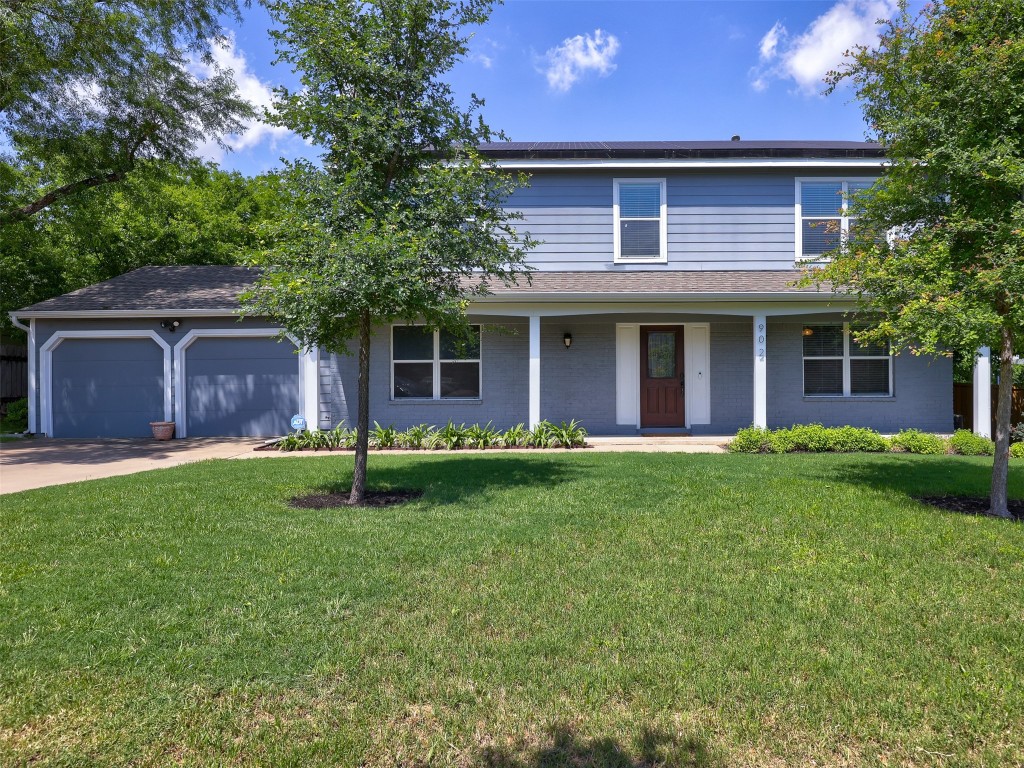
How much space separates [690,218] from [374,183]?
25.4 ft

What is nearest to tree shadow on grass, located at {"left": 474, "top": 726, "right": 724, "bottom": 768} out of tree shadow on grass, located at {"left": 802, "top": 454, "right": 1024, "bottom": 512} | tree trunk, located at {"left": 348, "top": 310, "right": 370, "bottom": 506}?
tree trunk, located at {"left": 348, "top": 310, "right": 370, "bottom": 506}

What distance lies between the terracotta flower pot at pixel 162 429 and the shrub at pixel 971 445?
47.7 feet

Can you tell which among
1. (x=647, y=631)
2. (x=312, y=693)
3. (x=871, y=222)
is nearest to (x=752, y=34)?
(x=871, y=222)

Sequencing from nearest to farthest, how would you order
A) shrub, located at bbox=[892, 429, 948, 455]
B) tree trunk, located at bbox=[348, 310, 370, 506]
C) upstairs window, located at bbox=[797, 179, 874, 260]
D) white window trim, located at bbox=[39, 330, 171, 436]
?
1. tree trunk, located at bbox=[348, 310, 370, 506]
2. shrub, located at bbox=[892, 429, 948, 455]
3. upstairs window, located at bbox=[797, 179, 874, 260]
4. white window trim, located at bbox=[39, 330, 171, 436]

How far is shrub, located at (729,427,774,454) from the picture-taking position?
32.5ft

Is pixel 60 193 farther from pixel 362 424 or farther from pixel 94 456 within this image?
pixel 362 424

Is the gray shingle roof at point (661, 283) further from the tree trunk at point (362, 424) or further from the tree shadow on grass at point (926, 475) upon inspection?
the tree trunk at point (362, 424)

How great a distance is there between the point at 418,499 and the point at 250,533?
1.85m

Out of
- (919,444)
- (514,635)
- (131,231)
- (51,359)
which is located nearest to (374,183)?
(514,635)

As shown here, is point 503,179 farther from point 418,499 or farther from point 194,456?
point 194,456

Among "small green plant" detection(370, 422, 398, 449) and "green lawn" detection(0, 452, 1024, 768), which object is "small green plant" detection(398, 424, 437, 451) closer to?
"small green plant" detection(370, 422, 398, 449)

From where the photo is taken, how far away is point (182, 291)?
548 inches

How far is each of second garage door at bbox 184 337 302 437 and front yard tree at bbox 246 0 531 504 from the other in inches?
268

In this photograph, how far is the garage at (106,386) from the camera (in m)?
13.0
